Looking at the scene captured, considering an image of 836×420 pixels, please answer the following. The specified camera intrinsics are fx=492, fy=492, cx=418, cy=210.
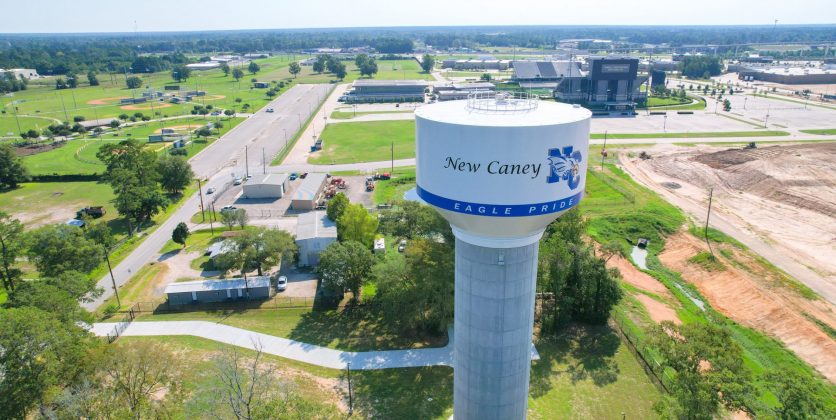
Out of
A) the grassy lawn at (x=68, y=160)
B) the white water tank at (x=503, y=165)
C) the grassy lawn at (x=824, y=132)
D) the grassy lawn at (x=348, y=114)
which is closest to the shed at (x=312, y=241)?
the white water tank at (x=503, y=165)

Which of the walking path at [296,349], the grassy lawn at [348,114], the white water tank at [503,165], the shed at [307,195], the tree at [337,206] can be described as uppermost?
the white water tank at [503,165]

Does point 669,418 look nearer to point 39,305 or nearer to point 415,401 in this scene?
point 415,401

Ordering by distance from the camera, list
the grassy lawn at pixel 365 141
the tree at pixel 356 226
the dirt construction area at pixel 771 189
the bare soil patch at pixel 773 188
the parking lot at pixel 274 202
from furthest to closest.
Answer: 1. the grassy lawn at pixel 365 141
2. the parking lot at pixel 274 202
3. the bare soil patch at pixel 773 188
4. the dirt construction area at pixel 771 189
5. the tree at pixel 356 226

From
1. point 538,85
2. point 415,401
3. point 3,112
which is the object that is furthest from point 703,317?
point 3,112

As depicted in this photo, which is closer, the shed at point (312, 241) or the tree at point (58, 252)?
the tree at point (58, 252)

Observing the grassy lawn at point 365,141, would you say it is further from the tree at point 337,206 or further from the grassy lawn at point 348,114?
the tree at point 337,206

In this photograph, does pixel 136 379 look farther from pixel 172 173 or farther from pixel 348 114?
pixel 348 114
